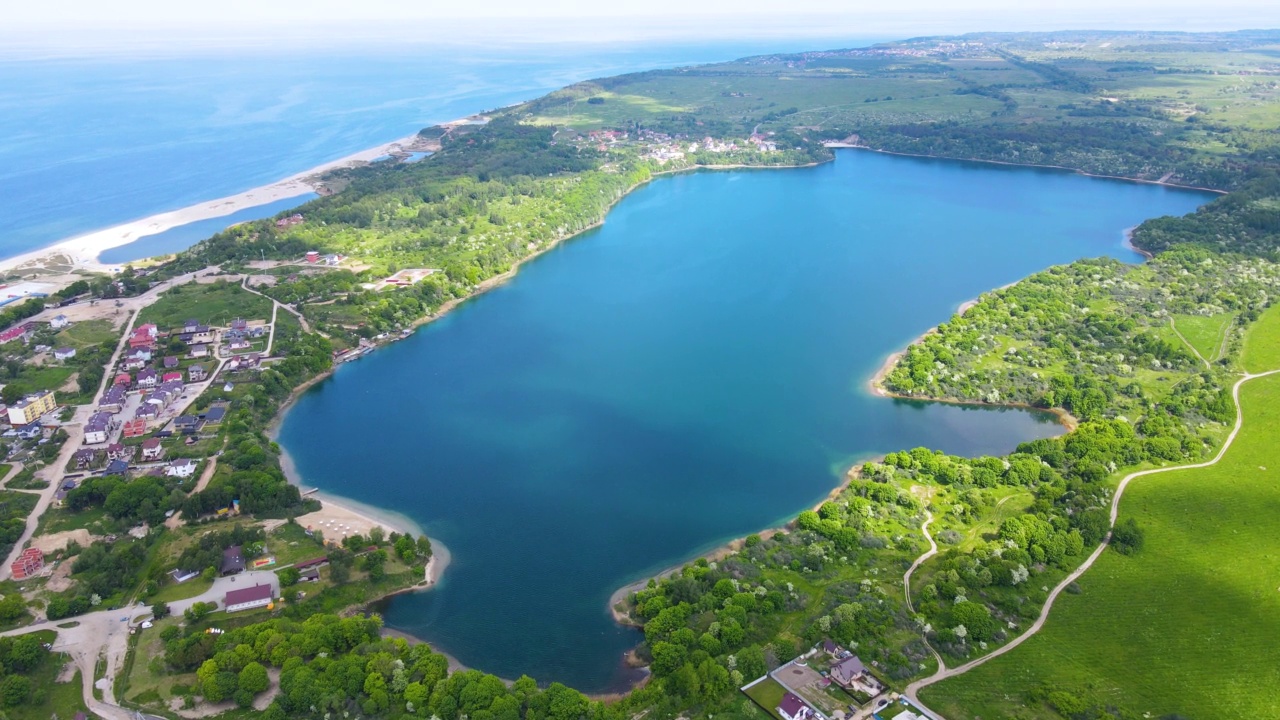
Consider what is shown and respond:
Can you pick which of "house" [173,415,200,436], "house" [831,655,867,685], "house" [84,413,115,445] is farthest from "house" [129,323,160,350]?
"house" [831,655,867,685]

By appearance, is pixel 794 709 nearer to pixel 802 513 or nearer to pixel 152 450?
pixel 802 513

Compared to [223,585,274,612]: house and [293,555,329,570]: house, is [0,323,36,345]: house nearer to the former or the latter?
[293,555,329,570]: house

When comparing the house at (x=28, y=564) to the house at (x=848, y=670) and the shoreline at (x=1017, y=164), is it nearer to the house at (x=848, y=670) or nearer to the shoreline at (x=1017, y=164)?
the house at (x=848, y=670)

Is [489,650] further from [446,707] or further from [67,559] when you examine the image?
[67,559]

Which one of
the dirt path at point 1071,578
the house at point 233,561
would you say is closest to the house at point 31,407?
the house at point 233,561

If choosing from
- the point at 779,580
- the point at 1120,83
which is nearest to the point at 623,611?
the point at 779,580

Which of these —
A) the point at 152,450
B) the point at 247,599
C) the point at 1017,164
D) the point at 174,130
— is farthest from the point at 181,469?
the point at 174,130
